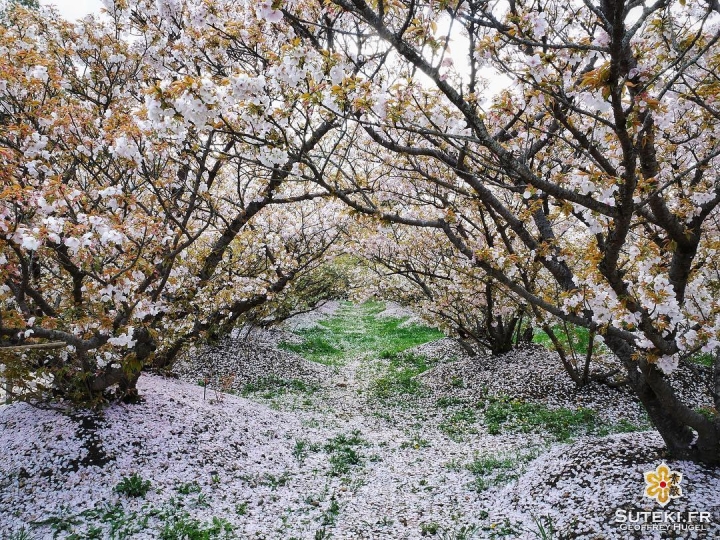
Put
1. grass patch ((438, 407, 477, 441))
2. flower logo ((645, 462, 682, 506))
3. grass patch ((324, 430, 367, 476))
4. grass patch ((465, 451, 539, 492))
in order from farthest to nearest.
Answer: grass patch ((438, 407, 477, 441))
grass patch ((324, 430, 367, 476))
grass patch ((465, 451, 539, 492))
flower logo ((645, 462, 682, 506))

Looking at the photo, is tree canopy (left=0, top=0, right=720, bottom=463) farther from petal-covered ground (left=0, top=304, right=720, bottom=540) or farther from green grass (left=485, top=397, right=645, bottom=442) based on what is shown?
green grass (left=485, top=397, right=645, bottom=442)

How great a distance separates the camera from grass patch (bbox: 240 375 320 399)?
13.0 meters

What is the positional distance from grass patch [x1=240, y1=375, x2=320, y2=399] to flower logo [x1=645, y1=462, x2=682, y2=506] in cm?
948

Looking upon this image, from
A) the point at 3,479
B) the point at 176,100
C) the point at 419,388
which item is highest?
the point at 176,100

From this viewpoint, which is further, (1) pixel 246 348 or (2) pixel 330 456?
(1) pixel 246 348

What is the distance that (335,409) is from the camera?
11453 mm

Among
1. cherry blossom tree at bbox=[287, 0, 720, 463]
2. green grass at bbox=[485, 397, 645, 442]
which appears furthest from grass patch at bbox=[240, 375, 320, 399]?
cherry blossom tree at bbox=[287, 0, 720, 463]

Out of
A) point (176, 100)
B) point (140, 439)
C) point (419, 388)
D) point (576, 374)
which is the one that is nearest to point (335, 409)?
point (419, 388)

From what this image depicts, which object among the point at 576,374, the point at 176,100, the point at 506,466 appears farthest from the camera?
the point at 576,374

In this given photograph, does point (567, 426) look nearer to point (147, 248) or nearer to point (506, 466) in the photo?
point (506, 466)

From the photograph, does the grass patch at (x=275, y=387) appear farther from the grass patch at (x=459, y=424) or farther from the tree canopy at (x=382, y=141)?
the grass patch at (x=459, y=424)

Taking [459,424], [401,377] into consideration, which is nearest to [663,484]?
[459,424]

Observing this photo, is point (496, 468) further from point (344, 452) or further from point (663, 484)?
point (344, 452)

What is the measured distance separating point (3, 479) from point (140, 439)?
1.78m
